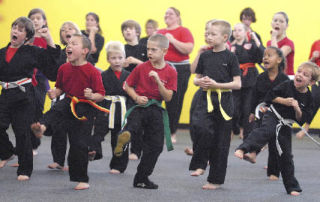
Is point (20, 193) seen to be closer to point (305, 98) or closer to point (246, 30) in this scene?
point (305, 98)

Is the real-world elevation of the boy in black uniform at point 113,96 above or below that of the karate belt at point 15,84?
below

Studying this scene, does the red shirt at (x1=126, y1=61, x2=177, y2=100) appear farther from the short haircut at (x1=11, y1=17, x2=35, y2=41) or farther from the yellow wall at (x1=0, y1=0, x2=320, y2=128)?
the yellow wall at (x1=0, y1=0, x2=320, y2=128)

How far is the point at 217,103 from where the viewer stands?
13.7 ft

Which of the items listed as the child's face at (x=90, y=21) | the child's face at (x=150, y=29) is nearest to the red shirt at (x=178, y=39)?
the child's face at (x=150, y=29)

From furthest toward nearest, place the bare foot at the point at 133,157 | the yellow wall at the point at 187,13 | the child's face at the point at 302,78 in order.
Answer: the yellow wall at the point at 187,13
the bare foot at the point at 133,157
the child's face at the point at 302,78

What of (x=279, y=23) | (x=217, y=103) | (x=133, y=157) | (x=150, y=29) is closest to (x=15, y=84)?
(x=217, y=103)

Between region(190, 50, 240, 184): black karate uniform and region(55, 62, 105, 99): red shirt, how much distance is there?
2.50 ft

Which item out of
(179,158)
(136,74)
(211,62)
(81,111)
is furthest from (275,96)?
(179,158)

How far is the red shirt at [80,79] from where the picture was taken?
4.02 m

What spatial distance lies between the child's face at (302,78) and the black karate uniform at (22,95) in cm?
173

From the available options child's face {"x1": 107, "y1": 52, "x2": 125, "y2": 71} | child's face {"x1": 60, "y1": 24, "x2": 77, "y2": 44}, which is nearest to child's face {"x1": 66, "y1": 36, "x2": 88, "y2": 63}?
→ child's face {"x1": 107, "y1": 52, "x2": 125, "y2": 71}

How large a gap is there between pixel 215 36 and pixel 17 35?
1438 mm

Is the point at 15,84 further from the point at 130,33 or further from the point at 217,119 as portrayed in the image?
the point at 130,33

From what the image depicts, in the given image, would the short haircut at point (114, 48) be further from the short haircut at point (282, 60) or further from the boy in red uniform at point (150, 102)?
the short haircut at point (282, 60)
